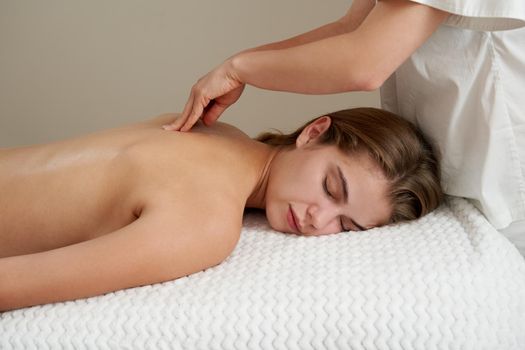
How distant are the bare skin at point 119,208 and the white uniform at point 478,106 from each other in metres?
0.42

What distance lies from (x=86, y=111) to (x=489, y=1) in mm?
1955

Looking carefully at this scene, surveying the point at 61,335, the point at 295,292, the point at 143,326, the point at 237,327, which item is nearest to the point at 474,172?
the point at 295,292

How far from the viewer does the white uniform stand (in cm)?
155

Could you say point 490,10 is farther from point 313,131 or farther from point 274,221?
point 274,221

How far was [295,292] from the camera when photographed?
4.35 feet

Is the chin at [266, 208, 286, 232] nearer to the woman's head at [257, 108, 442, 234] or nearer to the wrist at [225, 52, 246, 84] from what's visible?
the woman's head at [257, 108, 442, 234]

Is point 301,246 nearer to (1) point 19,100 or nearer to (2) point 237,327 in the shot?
(2) point 237,327

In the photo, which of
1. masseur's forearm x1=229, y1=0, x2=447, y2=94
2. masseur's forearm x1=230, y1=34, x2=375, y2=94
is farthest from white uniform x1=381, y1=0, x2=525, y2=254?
masseur's forearm x1=230, y1=34, x2=375, y2=94

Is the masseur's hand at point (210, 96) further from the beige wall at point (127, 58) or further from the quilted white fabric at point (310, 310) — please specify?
the beige wall at point (127, 58)

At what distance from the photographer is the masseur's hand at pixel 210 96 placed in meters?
1.66

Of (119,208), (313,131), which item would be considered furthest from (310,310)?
(313,131)

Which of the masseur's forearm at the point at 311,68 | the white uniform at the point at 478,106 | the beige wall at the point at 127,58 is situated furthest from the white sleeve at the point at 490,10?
the beige wall at the point at 127,58

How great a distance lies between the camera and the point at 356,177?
1630mm

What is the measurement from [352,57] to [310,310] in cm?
50
